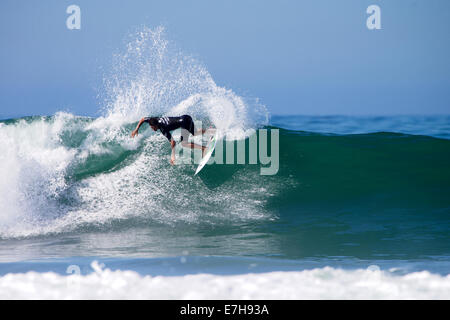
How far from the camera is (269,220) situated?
24.4ft

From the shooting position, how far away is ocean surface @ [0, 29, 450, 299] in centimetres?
450

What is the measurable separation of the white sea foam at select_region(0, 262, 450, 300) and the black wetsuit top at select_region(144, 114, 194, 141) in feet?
12.7

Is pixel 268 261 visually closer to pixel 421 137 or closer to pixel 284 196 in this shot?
pixel 284 196

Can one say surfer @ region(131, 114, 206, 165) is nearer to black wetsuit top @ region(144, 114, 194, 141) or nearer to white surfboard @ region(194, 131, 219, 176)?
black wetsuit top @ region(144, 114, 194, 141)

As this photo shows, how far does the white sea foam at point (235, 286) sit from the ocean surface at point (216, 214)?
2 cm

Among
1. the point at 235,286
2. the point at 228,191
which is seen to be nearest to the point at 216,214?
the point at 228,191

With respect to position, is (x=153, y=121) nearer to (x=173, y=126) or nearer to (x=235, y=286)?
(x=173, y=126)

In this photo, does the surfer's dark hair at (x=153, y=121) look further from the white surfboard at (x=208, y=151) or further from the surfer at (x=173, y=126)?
the white surfboard at (x=208, y=151)

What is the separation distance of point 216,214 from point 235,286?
3343 mm

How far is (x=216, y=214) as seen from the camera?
25.1 feet

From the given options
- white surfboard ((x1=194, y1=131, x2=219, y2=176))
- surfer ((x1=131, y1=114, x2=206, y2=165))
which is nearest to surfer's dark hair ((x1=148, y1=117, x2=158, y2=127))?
surfer ((x1=131, y1=114, x2=206, y2=165))

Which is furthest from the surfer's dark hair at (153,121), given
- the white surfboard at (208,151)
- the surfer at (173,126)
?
the white surfboard at (208,151)

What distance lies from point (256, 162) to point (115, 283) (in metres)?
5.31
